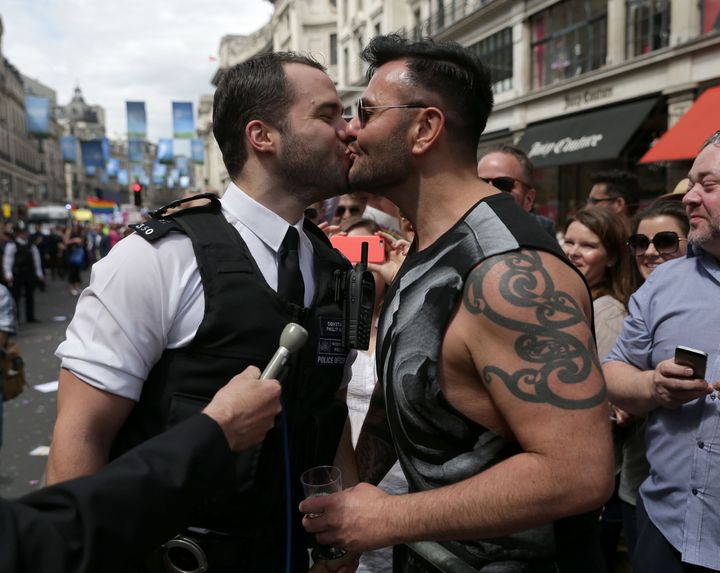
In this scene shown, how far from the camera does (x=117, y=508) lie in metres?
1.23

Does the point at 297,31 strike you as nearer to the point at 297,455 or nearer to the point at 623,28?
the point at 623,28

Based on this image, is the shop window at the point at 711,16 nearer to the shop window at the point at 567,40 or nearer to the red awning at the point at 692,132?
the red awning at the point at 692,132

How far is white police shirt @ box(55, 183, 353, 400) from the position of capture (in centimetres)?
175

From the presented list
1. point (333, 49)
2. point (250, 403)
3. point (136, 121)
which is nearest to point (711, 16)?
point (250, 403)

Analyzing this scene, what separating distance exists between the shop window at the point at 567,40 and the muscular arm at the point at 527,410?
16928 millimetres

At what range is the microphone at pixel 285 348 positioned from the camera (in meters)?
1.61

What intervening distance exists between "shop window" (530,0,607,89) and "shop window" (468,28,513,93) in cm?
113

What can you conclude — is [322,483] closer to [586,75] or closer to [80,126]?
[586,75]

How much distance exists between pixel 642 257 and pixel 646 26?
13.6m

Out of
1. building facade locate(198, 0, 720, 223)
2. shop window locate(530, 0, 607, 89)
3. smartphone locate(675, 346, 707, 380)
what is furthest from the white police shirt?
shop window locate(530, 0, 607, 89)

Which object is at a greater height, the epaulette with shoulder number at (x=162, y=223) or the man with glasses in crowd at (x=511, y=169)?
the man with glasses in crowd at (x=511, y=169)

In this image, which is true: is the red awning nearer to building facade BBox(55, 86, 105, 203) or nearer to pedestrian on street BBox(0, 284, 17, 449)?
pedestrian on street BBox(0, 284, 17, 449)

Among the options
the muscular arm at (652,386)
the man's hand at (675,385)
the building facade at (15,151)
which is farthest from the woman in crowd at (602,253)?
the building facade at (15,151)

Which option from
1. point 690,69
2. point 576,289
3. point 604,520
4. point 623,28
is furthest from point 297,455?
point 623,28
